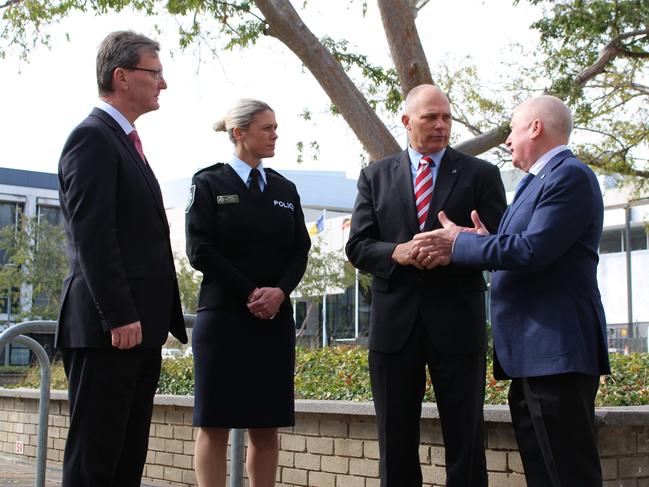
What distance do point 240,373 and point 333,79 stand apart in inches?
233

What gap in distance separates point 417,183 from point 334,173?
2736 inches

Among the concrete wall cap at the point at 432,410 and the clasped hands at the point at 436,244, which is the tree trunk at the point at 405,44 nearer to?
the concrete wall cap at the point at 432,410

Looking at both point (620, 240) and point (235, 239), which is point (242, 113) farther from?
point (620, 240)

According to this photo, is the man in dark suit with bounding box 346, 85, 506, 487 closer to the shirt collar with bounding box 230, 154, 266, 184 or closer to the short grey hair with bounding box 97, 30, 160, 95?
the shirt collar with bounding box 230, 154, 266, 184

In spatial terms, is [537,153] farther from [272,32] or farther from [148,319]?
[272,32]

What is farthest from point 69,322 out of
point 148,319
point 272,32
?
point 272,32

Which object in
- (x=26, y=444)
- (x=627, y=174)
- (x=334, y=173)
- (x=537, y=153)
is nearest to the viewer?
(x=537, y=153)

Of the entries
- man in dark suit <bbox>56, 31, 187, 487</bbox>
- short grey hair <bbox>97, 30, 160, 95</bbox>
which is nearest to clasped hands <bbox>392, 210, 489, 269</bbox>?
man in dark suit <bbox>56, 31, 187, 487</bbox>

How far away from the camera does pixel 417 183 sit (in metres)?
4.89

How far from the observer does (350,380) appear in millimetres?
8258

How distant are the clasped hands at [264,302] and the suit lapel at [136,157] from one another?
36.1 inches

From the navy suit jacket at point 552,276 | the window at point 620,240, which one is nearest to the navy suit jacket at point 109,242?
the navy suit jacket at point 552,276

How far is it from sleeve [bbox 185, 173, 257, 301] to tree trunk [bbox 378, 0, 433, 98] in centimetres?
517

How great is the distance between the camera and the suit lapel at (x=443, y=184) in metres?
4.78
